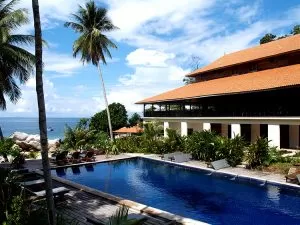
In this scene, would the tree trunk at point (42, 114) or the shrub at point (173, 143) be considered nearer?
the tree trunk at point (42, 114)

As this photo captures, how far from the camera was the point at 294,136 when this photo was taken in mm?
25781

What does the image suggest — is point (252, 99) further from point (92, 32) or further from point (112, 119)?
point (112, 119)

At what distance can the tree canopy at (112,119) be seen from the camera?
51.2m

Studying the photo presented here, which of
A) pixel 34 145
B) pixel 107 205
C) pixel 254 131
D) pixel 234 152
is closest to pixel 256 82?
pixel 254 131

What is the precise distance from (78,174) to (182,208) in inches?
342

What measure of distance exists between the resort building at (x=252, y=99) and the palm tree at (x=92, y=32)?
680 cm

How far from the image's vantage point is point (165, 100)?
33.2 meters

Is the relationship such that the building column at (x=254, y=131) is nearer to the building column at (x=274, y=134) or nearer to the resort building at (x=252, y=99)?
the resort building at (x=252, y=99)

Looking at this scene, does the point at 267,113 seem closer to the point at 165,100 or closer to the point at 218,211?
the point at 165,100

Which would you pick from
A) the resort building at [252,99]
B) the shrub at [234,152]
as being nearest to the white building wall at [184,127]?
the resort building at [252,99]

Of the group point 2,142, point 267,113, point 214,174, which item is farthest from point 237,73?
point 2,142

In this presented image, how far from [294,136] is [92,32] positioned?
20875 mm

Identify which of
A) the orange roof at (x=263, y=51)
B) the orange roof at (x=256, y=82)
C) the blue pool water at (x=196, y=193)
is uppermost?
the orange roof at (x=263, y=51)

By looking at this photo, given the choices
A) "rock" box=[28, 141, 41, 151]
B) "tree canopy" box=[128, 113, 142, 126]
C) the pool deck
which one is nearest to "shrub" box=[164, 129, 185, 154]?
the pool deck
